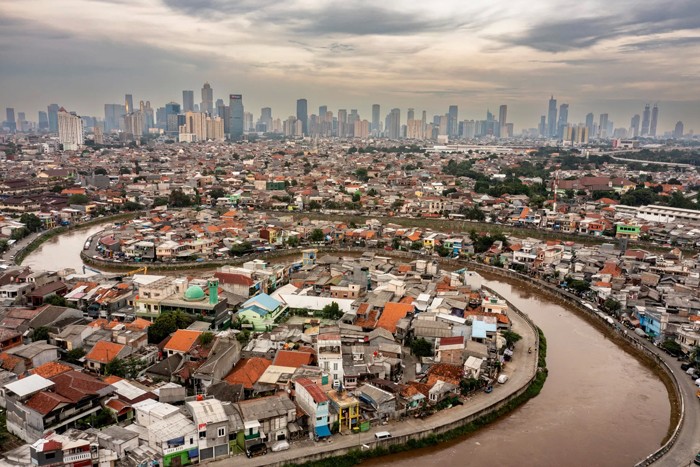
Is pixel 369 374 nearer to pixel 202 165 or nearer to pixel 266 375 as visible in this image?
pixel 266 375

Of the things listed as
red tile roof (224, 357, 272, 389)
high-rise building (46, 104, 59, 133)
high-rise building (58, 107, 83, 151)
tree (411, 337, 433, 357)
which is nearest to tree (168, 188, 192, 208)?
red tile roof (224, 357, 272, 389)

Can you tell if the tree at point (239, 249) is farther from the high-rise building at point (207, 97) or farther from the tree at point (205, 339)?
the high-rise building at point (207, 97)

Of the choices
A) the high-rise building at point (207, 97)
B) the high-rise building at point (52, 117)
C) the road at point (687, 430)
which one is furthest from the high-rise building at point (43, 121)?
the road at point (687, 430)

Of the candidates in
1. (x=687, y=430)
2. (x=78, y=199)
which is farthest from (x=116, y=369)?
(x=78, y=199)

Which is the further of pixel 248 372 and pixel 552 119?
pixel 552 119

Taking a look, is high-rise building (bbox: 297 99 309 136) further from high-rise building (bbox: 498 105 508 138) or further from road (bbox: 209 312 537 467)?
road (bbox: 209 312 537 467)

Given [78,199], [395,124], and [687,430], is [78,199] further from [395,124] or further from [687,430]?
[395,124]
